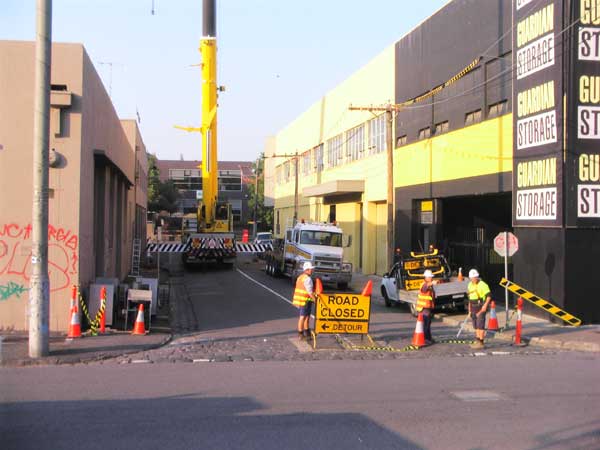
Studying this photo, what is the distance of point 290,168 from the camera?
58.1 meters

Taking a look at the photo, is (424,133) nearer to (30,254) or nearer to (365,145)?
(365,145)

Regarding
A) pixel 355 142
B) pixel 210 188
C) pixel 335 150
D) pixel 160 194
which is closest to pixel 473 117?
pixel 355 142

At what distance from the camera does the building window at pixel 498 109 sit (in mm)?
21469

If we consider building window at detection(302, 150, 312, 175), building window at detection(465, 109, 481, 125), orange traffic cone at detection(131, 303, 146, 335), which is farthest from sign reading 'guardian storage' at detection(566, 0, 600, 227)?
building window at detection(302, 150, 312, 175)

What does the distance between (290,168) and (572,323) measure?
42376 mm

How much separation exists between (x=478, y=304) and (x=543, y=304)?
364 cm

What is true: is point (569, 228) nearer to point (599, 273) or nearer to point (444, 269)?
point (599, 273)

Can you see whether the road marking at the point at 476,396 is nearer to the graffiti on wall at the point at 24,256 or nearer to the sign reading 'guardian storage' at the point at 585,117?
the graffiti on wall at the point at 24,256

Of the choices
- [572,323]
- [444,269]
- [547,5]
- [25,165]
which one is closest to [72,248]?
[25,165]

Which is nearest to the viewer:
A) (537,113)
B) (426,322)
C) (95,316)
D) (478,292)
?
(478,292)

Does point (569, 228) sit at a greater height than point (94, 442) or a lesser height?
greater

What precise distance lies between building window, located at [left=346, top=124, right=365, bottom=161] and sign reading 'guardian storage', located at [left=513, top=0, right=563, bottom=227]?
53.1ft

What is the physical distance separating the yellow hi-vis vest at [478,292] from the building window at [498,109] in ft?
28.9

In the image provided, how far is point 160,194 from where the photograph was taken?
8388 centimetres
